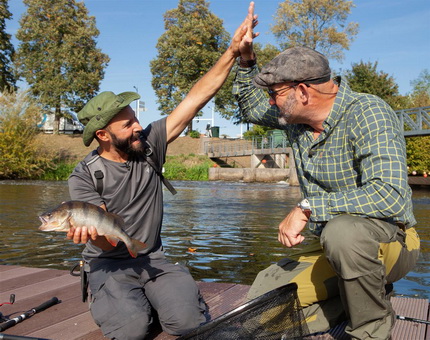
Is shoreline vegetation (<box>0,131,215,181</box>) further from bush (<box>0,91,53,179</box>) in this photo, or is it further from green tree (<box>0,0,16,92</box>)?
green tree (<box>0,0,16,92</box>)

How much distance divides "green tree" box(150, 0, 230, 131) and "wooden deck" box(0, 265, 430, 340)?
50524 millimetres

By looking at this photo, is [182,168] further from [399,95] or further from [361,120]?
Answer: [361,120]

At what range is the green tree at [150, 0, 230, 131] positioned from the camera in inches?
2217

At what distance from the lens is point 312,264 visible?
3707 mm

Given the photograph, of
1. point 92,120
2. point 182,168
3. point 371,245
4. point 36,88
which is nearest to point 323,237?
point 371,245

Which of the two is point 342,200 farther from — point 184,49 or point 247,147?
point 184,49

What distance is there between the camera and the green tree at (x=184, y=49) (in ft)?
185

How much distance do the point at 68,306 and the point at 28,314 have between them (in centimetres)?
39

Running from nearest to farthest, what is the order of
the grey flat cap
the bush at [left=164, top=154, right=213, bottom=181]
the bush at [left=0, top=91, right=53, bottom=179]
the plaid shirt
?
1. the plaid shirt
2. the grey flat cap
3. the bush at [left=0, top=91, right=53, bottom=179]
4. the bush at [left=164, top=154, right=213, bottom=181]

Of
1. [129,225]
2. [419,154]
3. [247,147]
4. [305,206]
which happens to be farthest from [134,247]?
[247,147]

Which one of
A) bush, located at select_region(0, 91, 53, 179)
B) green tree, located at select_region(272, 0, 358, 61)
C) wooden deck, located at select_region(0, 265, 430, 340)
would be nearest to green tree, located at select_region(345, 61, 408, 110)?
green tree, located at select_region(272, 0, 358, 61)

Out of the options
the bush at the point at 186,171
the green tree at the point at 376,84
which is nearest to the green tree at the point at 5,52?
the bush at the point at 186,171

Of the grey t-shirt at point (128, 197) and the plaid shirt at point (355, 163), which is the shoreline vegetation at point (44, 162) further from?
the plaid shirt at point (355, 163)

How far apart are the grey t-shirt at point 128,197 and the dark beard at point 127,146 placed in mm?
91
